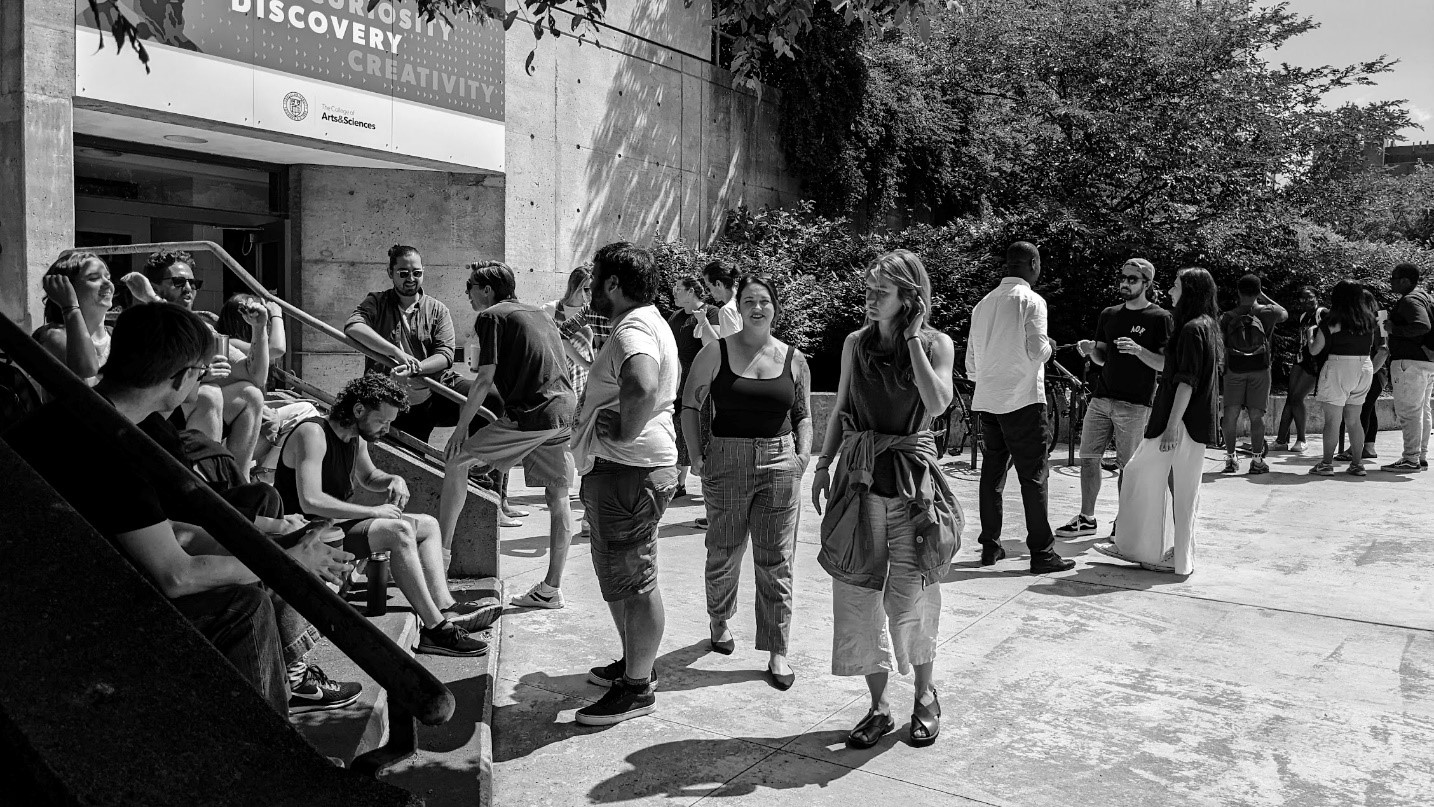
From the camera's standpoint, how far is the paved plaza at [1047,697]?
3.94 metres

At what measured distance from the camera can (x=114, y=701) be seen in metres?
2.21

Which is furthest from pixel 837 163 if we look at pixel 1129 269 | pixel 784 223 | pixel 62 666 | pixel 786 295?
pixel 62 666

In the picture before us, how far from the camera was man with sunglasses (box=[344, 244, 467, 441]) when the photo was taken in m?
6.99

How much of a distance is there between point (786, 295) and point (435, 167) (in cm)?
443

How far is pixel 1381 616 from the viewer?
603 centimetres

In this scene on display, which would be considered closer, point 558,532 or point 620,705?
point 620,705

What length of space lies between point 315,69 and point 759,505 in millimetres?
7161

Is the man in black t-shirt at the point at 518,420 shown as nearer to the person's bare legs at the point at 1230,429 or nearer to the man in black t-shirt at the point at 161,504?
the man in black t-shirt at the point at 161,504

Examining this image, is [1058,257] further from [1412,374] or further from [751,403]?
[751,403]

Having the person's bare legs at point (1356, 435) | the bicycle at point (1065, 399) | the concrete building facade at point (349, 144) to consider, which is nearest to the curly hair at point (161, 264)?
the concrete building facade at point (349, 144)

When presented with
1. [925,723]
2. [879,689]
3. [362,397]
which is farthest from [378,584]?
[925,723]

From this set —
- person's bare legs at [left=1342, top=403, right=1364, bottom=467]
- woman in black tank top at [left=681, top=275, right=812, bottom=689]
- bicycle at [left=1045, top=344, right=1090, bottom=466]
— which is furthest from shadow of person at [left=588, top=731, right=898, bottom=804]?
person's bare legs at [left=1342, top=403, right=1364, bottom=467]

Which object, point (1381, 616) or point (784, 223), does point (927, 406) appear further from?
point (784, 223)

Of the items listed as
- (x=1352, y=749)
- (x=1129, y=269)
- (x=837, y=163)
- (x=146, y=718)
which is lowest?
(x=1352, y=749)
